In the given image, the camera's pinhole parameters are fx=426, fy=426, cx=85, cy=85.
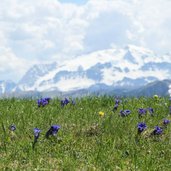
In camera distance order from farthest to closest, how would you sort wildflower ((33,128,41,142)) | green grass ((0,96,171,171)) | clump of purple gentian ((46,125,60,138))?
clump of purple gentian ((46,125,60,138))
wildflower ((33,128,41,142))
green grass ((0,96,171,171))

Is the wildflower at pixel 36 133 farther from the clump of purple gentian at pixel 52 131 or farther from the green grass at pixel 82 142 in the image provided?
the clump of purple gentian at pixel 52 131

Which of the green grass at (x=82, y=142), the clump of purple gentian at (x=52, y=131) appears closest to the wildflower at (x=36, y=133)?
the green grass at (x=82, y=142)

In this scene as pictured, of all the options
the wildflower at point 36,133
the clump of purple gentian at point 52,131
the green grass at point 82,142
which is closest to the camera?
the green grass at point 82,142

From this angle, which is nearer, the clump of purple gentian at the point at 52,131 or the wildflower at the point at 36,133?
the wildflower at the point at 36,133

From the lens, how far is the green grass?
725cm

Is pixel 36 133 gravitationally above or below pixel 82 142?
above

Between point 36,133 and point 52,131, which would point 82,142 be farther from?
point 36,133

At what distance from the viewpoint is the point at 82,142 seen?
868cm

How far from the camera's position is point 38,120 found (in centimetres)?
998

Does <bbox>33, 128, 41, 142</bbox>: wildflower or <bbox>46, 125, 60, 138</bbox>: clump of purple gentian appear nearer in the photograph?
<bbox>33, 128, 41, 142</bbox>: wildflower

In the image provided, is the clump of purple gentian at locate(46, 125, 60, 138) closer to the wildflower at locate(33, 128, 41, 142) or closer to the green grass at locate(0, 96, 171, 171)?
the green grass at locate(0, 96, 171, 171)

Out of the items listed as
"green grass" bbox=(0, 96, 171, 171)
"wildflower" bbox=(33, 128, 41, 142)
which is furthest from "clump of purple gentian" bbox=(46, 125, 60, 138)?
"wildflower" bbox=(33, 128, 41, 142)

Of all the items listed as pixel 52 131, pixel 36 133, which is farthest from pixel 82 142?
pixel 36 133

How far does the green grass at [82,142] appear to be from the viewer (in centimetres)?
725
